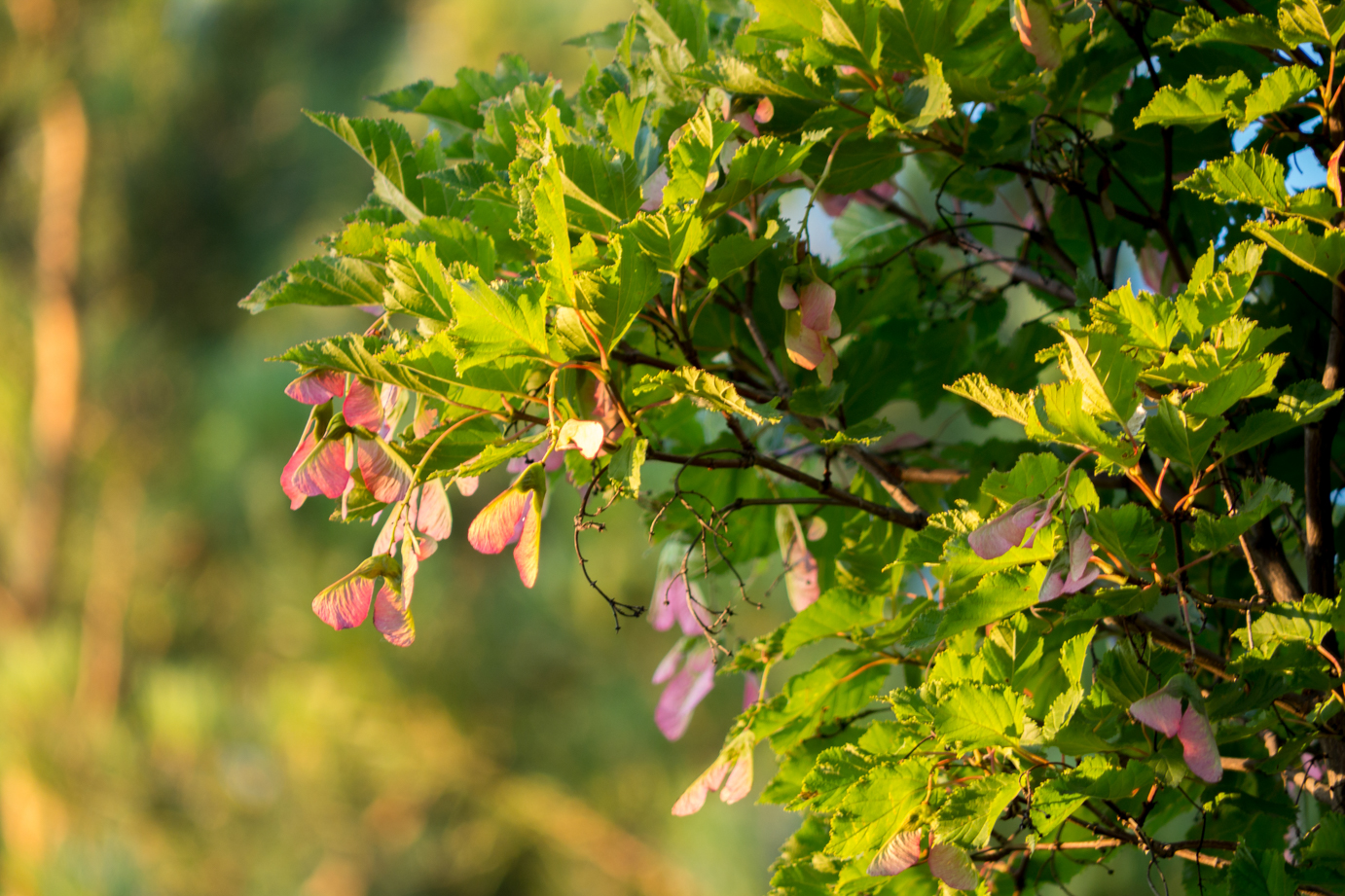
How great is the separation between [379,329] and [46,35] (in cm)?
266

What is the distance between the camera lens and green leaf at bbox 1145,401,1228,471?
206mm

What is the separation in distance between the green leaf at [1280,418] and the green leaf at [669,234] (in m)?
0.13

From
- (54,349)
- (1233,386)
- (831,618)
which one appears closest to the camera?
(1233,386)

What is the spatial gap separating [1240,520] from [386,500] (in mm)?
201

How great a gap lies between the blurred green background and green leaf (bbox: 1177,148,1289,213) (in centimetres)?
220

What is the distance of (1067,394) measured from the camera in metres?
0.21

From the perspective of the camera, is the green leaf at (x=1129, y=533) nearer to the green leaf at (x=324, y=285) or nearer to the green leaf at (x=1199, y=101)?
the green leaf at (x=1199, y=101)

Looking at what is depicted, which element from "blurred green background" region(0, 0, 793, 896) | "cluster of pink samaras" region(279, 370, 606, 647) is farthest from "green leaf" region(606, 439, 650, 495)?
"blurred green background" region(0, 0, 793, 896)

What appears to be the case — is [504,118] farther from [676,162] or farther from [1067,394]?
[1067,394]

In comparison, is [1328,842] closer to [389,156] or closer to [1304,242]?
[1304,242]

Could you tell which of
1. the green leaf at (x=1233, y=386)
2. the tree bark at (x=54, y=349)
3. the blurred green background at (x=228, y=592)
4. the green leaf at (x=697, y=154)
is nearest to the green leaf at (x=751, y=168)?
the green leaf at (x=697, y=154)

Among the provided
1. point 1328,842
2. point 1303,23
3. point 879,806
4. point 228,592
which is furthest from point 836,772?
point 228,592

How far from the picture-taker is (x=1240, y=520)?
206 mm

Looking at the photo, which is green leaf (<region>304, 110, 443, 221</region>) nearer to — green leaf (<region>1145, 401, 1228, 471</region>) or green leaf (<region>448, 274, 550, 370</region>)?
green leaf (<region>448, 274, 550, 370</region>)
